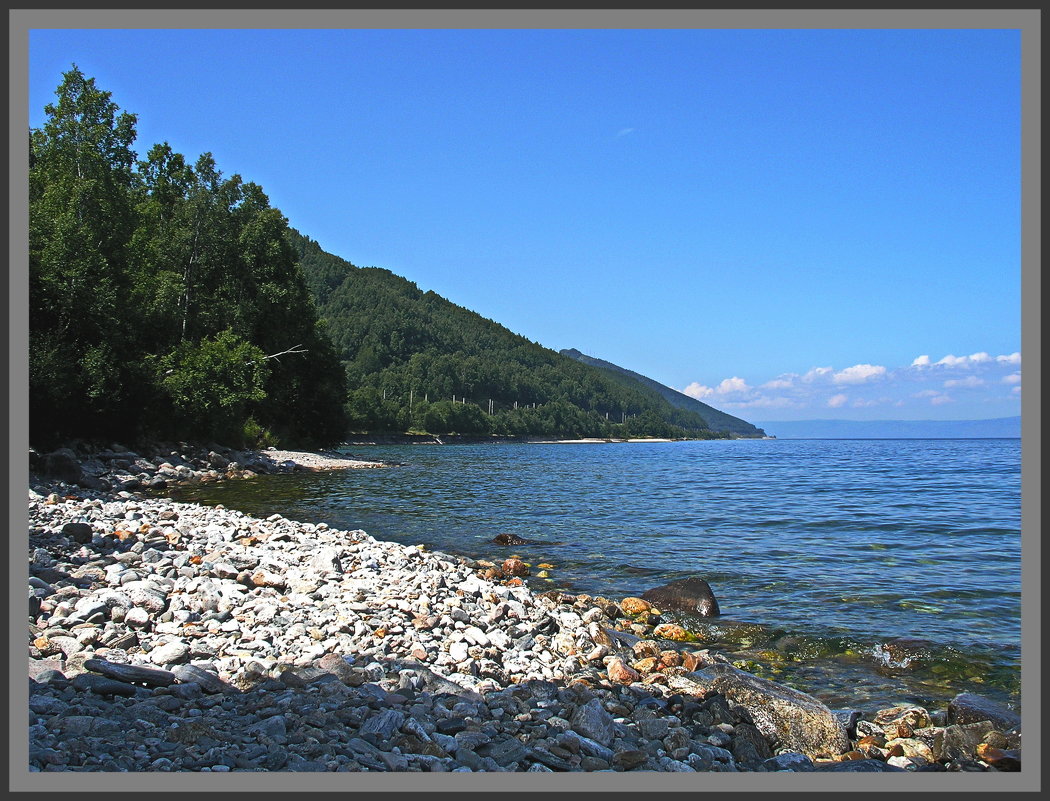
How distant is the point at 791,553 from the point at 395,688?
13.2 m

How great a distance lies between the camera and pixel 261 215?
5169 cm

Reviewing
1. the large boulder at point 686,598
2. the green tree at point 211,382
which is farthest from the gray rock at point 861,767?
the green tree at point 211,382

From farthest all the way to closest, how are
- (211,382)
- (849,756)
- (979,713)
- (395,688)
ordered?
(211,382) → (979,713) → (395,688) → (849,756)

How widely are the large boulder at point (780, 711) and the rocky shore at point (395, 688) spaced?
2 centimetres

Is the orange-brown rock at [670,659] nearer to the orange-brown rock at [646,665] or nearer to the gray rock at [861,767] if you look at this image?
the orange-brown rock at [646,665]

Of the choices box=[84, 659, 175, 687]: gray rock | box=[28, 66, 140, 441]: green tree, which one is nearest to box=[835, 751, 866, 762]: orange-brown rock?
box=[84, 659, 175, 687]: gray rock

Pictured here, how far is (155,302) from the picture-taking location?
1635 inches

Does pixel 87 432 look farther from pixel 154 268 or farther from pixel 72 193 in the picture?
pixel 154 268

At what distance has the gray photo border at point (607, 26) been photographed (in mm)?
3281

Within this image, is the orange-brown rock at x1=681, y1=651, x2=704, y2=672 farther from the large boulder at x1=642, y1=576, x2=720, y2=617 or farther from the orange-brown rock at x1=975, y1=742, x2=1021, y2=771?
the orange-brown rock at x1=975, y1=742, x2=1021, y2=771

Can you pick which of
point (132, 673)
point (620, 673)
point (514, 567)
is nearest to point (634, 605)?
point (514, 567)

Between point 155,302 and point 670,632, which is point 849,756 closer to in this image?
point 670,632

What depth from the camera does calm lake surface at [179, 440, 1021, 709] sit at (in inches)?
388

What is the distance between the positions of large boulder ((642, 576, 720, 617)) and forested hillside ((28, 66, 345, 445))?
25.3 metres
